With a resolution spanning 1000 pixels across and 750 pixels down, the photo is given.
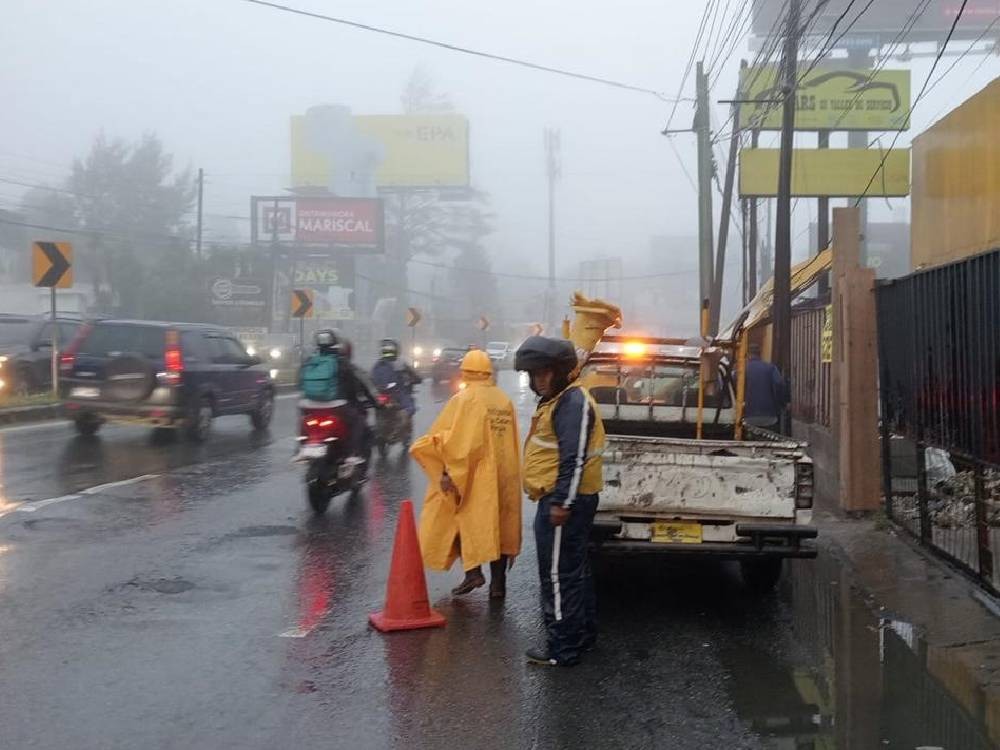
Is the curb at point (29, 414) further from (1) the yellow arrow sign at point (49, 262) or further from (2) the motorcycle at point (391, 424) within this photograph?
(2) the motorcycle at point (391, 424)

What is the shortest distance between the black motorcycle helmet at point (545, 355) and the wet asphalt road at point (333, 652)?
5.29 ft

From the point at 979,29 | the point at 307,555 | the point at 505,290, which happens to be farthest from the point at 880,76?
the point at 505,290

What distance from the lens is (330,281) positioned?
69.4 metres

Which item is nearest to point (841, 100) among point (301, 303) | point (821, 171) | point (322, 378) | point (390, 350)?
point (821, 171)

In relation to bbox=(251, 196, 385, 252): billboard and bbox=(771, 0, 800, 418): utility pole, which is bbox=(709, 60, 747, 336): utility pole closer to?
bbox=(771, 0, 800, 418): utility pole

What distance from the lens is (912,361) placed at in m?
9.03

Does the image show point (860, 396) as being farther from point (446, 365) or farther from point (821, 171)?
point (446, 365)

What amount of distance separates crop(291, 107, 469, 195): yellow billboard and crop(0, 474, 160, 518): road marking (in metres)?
68.8

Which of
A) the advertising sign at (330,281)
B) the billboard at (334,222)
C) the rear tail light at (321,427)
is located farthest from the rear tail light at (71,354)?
the billboard at (334,222)

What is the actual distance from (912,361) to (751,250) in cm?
2037

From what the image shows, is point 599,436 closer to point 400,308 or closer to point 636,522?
point 636,522

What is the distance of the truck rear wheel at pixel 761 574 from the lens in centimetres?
784

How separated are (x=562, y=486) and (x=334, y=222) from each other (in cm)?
6544

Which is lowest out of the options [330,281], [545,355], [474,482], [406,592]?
[406,592]
